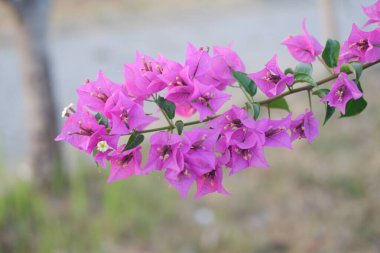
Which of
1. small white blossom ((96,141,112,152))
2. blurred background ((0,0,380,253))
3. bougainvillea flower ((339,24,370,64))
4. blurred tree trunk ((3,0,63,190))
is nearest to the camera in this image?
small white blossom ((96,141,112,152))

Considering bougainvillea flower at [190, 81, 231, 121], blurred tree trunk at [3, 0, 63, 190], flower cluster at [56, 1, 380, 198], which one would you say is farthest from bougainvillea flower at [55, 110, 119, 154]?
blurred tree trunk at [3, 0, 63, 190]

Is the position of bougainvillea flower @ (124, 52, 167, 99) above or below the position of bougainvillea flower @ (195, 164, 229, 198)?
above

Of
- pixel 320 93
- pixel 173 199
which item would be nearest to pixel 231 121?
pixel 320 93

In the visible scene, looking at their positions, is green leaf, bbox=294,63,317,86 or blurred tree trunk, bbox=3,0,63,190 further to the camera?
blurred tree trunk, bbox=3,0,63,190

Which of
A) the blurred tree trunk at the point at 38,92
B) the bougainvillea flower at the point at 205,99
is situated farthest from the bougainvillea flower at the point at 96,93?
the blurred tree trunk at the point at 38,92

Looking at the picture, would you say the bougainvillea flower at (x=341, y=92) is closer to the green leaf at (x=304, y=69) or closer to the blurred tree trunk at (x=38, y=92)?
the green leaf at (x=304, y=69)

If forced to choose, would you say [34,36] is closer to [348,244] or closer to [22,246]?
[22,246]

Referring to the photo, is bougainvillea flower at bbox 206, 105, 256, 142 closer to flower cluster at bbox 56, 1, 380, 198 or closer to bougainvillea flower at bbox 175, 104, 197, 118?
flower cluster at bbox 56, 1, 380, 198

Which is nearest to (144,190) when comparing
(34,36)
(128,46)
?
(34,36)
